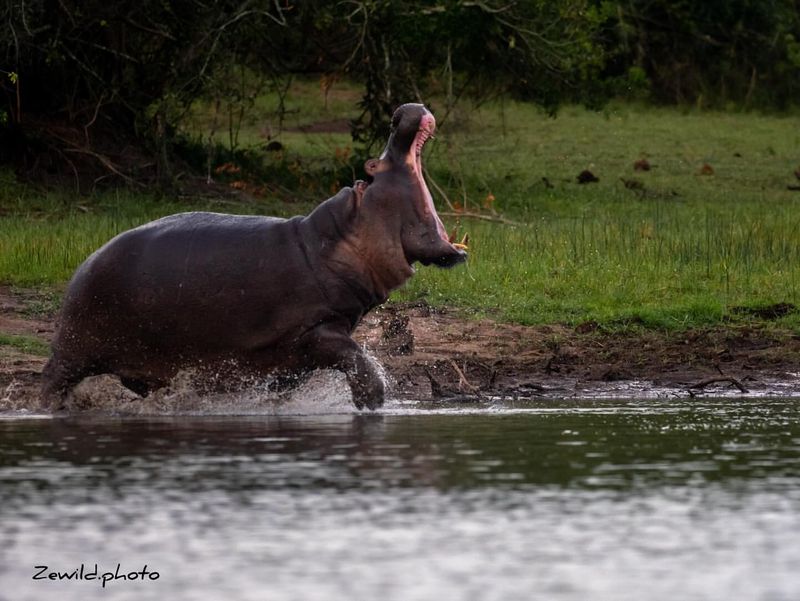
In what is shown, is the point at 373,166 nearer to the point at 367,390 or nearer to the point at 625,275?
the point at 367,390

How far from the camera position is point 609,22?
2158cm

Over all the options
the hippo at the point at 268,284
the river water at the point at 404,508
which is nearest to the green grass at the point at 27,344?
the hippo at the point at 268,284

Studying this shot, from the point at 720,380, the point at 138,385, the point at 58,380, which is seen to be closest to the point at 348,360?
the point at 138,385

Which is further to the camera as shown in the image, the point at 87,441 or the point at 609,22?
the point at 609,22

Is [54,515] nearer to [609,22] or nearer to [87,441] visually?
[87,441]

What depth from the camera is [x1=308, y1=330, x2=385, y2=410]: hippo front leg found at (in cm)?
723

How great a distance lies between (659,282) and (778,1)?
13596 millimetres

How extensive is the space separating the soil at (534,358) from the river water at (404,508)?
1208 millimetres

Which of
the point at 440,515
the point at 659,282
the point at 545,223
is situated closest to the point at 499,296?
the point at 659,282

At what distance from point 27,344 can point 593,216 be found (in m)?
6.78

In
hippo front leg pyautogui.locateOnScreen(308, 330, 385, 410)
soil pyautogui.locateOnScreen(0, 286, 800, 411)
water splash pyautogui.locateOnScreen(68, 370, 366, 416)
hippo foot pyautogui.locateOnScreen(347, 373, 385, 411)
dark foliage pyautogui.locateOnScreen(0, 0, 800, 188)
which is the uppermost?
dark foliage pyautogui.locateOnScreen(0, 0, 800, 188)

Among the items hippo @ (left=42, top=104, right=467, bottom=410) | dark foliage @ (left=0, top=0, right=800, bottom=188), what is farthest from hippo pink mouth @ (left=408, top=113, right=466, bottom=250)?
dark foliage @ (left=0, top=0, right=800, bottom=188)

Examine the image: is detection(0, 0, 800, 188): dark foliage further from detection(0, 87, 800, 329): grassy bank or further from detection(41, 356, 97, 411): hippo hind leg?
detection(41, 356, 97, 411): hippo hind leg

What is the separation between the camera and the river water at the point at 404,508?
429 cm
